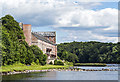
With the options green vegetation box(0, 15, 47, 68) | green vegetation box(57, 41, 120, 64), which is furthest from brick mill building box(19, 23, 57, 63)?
green vegetation box(57, 41, 120, 64)

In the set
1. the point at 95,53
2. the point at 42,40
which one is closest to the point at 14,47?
the point at 42,40

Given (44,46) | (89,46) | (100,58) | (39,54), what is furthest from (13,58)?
(89,46)

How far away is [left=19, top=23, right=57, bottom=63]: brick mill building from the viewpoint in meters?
74.5

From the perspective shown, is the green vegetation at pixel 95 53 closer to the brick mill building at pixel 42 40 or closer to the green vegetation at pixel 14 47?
the brick mill building at pixel 42 40

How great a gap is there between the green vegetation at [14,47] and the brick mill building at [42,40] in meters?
5.15

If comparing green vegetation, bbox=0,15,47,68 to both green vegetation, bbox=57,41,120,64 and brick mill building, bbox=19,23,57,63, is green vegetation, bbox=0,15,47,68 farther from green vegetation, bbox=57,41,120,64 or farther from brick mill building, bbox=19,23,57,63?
green vegetation, bbox=57,41,120,64

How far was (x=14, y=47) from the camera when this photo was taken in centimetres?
5594

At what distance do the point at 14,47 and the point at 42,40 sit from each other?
30.9 meters

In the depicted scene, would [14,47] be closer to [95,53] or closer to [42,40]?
[42,40]

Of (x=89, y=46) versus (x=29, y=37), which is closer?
(x=29, y=37)

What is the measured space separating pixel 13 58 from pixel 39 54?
1898 centimetres

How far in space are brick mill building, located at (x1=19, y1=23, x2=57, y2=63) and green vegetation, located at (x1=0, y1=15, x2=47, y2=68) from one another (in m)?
5.15

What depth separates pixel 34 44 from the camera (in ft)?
262

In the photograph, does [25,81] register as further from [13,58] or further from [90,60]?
[90,60]
